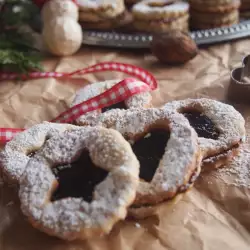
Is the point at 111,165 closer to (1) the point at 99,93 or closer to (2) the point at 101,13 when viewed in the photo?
(1) the point at 99,93

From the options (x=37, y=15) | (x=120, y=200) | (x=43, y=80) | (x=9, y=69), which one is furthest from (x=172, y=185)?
(x=37, y=15)

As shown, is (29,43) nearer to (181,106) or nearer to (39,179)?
(181,106)

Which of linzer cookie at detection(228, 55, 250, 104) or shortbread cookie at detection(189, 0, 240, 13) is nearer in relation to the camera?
linzer cookie at detection(228, 55, 250, 104)

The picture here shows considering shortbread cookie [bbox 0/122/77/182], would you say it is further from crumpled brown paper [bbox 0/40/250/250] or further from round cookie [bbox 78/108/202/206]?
round cookie [bbox 78/108/202/206]

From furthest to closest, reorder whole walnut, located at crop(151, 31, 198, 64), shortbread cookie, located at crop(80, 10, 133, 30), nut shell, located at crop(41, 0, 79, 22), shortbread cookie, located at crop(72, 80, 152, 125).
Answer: shortbread cookie, located at crop(80, 10, 133, 30)
nut shell, located at crop(41, 0, 79, 22)
whole walnut, located at crop(151, 31, 198, 64)
shortbread cookie, located at crop(72, 80, 152, 125)

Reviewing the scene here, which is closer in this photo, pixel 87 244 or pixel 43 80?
pixel 87 244

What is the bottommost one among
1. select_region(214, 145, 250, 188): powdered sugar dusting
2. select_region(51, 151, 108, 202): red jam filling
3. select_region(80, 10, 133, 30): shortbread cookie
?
select_region(214, 145, 250, 188): powdered sugar dusting

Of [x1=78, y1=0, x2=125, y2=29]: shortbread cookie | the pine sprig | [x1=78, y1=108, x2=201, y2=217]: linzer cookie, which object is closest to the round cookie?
[x1=78, y1=108, x2=201, y2=217]: linzer cookie
